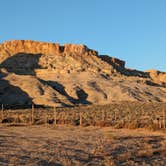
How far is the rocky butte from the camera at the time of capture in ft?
247

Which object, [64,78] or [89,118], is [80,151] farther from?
[64,78]

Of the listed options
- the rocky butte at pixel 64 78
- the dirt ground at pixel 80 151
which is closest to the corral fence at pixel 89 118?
the dirt ground at pixel 80 151

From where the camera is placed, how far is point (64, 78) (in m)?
90.8

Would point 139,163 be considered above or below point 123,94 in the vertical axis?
below

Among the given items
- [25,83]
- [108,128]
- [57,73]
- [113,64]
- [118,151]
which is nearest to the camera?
[118,151]

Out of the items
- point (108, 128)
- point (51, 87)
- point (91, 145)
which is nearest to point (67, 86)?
point (51, 87)

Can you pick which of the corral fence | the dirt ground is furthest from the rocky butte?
the dirt ground

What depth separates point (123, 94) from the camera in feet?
277

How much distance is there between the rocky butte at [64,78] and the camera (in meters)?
75.4

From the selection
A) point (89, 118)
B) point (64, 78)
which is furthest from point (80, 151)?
point (64, 78)

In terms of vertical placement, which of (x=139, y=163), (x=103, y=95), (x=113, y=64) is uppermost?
(x=113, y=64)

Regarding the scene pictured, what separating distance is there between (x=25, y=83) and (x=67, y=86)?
337 inches

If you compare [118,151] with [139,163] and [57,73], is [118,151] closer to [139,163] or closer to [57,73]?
[139,163]

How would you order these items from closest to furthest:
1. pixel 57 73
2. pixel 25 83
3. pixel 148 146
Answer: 1. pixel 148 146
2. pixel 25 83
3. pixel 57 73
